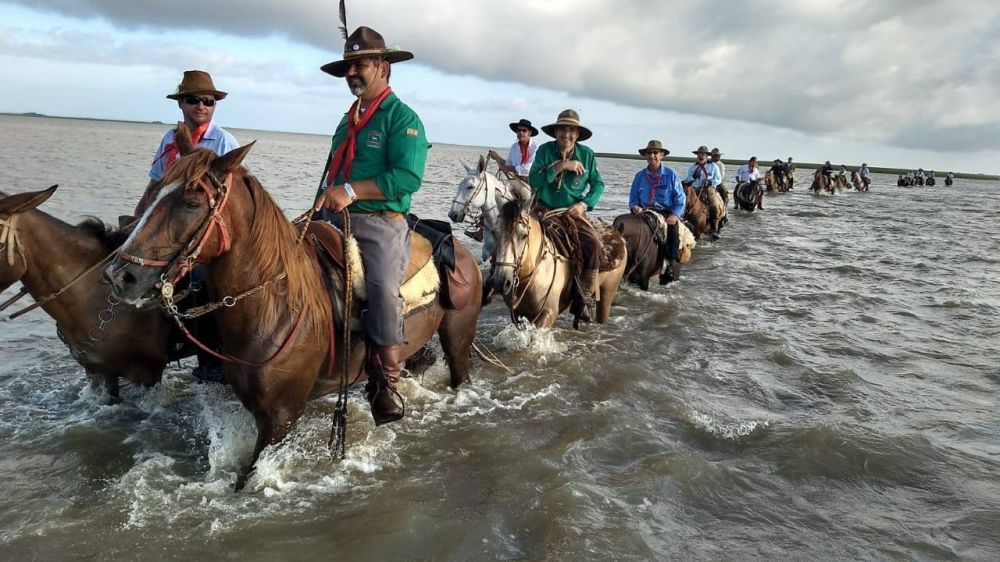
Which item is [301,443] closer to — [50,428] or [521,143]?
[50,428]

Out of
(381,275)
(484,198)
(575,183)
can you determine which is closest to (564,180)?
(575,183)

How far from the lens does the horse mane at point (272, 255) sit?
10.6ft

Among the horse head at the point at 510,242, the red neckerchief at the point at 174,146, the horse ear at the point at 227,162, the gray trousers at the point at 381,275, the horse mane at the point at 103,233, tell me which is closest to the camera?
the horse ear at the point at 227,162

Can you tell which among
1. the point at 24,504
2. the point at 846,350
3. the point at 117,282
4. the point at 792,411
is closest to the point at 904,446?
the point at 792,411

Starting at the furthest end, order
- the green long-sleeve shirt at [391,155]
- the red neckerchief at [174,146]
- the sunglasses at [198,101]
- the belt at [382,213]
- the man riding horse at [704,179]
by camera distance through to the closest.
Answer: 1. the man riding horse at [704,179]
2. the sunglasses at [198,101]
3. the red neckerchief at [174,146]
4. the belt at [382,213]
5. the green long-sleeve shirt at [391,155]

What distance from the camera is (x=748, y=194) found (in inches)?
1184

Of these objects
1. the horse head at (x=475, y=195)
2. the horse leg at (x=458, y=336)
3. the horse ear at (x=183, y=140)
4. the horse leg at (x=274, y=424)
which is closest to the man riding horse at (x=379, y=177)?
the horse leg at (x=274, y=424)

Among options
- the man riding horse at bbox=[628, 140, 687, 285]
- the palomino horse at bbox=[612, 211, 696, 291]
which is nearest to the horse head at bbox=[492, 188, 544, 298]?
the palomino horse at bbox=[612, 211, 696, 291]

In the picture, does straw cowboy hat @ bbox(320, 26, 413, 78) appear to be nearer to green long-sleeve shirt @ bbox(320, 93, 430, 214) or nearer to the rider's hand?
green long-sleeve shirt @ bbox(320, 93, 430, 214)

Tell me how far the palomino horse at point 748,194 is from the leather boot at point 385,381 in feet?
95.1

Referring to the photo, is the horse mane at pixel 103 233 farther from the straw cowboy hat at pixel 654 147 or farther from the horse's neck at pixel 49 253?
the straw cowboy hat at pixel 654 147

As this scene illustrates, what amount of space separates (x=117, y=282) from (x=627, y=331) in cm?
738

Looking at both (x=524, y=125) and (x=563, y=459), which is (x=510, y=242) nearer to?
(x=563, y=459)

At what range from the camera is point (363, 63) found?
417 centimetres
